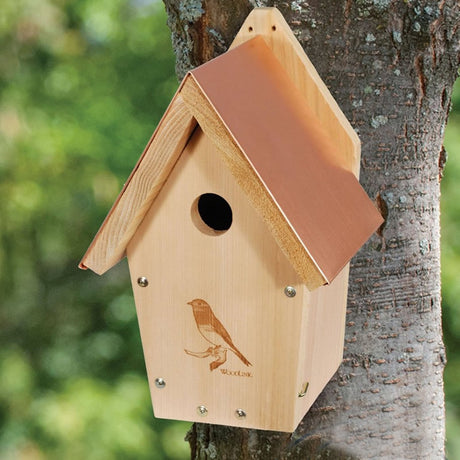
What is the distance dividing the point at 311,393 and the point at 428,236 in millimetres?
406

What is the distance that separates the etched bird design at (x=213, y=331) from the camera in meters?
1.31

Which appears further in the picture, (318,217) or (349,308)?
(349,308)

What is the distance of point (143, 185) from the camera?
4.05ft

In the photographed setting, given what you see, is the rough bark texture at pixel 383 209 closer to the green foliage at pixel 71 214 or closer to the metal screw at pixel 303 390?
the metal screw at pixel 303 390

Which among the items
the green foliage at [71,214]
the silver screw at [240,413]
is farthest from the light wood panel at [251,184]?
the green foliage at [71,214]

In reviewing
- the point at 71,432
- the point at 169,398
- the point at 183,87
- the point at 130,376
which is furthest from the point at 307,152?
the point at 130,376

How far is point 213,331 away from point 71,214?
282 cm

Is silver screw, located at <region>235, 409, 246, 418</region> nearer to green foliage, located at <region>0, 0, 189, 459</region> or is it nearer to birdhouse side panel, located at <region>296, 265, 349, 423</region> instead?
birdhouse side panel, located at <region>296, 265, 349, 423</region>

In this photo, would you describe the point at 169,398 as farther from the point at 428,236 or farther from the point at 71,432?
the point at 71,432

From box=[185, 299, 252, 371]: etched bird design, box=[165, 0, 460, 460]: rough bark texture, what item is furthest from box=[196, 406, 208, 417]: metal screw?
box=[165, 0, 460, 460]: rough bark texture

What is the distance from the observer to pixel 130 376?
152 inches

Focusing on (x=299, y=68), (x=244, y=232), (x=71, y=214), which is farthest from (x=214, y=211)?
(x=71, y=214)

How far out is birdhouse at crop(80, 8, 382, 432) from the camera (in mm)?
1174

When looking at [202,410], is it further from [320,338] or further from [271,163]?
[271,163]
